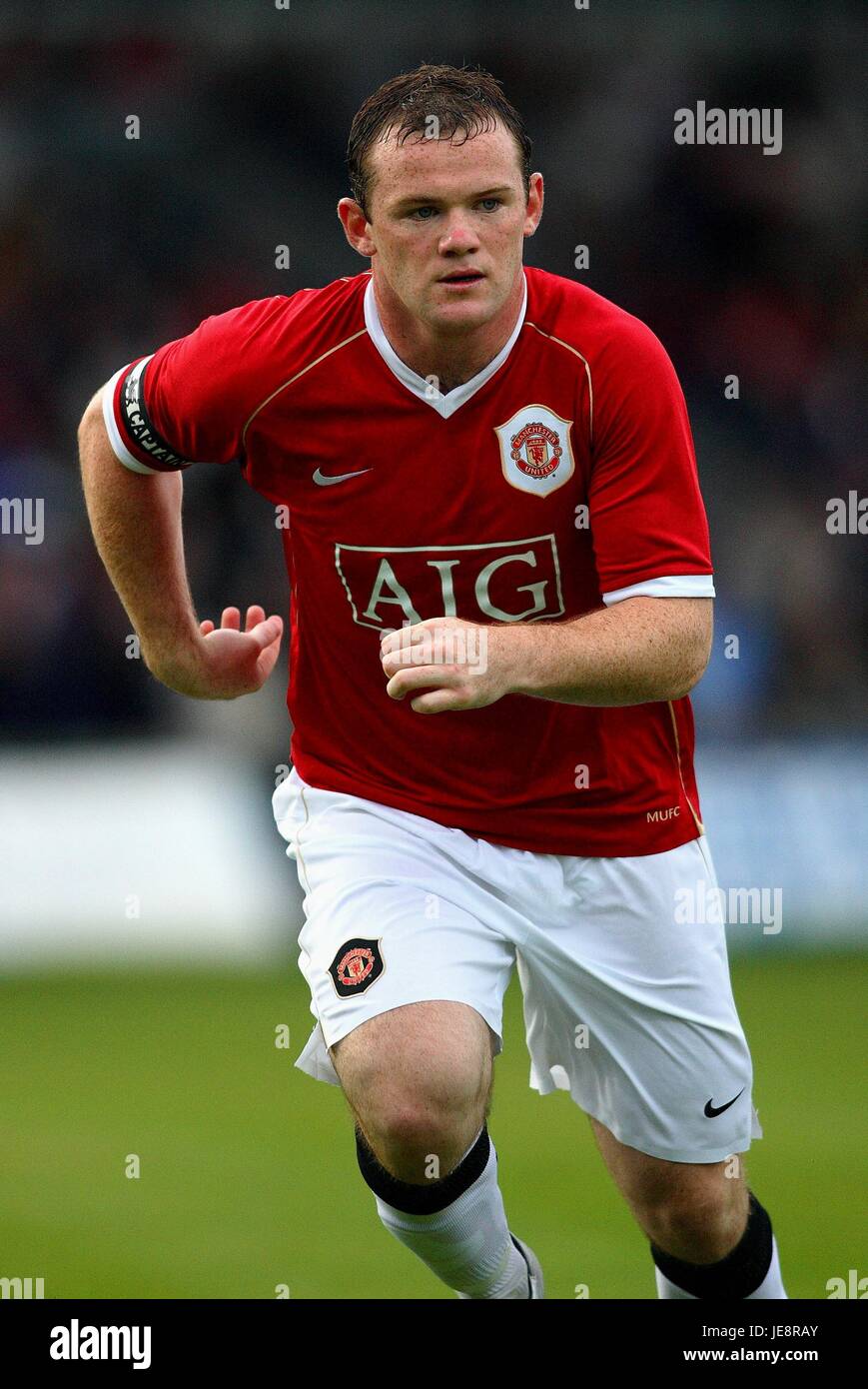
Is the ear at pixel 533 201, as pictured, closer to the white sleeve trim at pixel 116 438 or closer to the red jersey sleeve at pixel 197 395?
the red jersey sleeve at pixel 197 395

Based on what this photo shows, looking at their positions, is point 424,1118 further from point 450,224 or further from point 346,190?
point 346,190

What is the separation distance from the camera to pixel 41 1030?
24.2 feet

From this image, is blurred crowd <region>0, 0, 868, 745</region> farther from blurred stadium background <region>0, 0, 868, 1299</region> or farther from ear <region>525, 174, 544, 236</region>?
ear <region>525, 174, 544, 236</region>

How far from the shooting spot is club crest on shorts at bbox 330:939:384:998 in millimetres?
3471

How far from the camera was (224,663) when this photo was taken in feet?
14.1

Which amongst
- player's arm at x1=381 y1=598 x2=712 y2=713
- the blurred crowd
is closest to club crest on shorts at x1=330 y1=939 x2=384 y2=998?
player's arm at x1=381 y1=598 x2=712 y2=713

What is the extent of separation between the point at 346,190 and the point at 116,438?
7.80 meters

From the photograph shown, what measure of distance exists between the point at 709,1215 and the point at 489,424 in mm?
1717

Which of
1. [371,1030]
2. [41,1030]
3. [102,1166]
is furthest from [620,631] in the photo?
[41,1030]

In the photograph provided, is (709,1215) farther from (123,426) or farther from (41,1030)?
(41,1030)

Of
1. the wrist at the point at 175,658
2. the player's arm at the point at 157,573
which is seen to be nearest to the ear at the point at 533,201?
the player's arm at the point at 157,573

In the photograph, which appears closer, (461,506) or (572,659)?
(572,659)

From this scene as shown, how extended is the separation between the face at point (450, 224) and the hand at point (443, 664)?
753mm

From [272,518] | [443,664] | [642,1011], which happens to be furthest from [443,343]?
[272,518]
